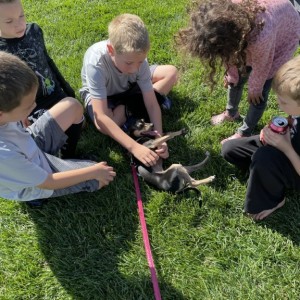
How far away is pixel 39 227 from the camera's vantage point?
2.40 m

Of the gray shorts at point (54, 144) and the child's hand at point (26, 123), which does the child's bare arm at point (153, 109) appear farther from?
the child's hand at point (26, 123)

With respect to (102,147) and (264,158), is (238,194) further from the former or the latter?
(102,147)

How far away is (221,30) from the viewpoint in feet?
6.75

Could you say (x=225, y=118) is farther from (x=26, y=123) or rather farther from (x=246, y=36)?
(x=26, y=123)

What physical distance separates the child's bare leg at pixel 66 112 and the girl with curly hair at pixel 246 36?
0.81 metres

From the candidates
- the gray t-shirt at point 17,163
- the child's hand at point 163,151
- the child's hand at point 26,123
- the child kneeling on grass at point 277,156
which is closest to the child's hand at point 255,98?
the child kneeling on grass at point 277,156

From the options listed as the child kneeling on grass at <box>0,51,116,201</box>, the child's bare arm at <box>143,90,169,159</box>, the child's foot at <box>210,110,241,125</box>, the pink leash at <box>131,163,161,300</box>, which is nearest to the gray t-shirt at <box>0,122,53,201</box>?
the child kneeling on grass at <box>0,51,116,201</box>

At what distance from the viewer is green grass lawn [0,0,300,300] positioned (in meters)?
2.08

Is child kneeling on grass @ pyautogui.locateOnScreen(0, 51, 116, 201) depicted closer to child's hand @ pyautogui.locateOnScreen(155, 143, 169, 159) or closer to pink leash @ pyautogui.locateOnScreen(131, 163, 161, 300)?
pink leash @ pyautogui.locateOnScreen(131, 163, 161, 300)

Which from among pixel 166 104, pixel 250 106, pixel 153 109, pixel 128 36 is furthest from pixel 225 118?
pixel 128 36

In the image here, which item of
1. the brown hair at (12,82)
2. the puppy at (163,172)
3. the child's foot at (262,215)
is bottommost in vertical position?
the child's foot at (262,215)

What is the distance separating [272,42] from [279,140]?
0.60 m

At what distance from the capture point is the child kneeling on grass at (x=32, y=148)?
69.8 inches

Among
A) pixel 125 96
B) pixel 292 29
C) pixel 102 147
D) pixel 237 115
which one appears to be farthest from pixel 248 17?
pixel 102 147
